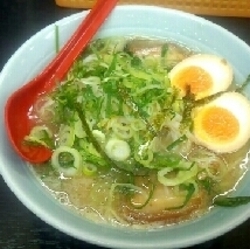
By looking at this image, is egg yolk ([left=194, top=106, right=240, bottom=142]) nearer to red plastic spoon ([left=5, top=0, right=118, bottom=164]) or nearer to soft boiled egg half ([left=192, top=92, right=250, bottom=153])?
soft boiled egg half ([left=192, top=92, right=250, bottom=153])

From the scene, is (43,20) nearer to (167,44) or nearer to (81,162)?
(167,44)

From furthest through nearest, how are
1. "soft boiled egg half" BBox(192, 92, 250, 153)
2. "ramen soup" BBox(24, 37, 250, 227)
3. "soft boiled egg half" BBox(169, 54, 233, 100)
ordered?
"soft boiled egg half" BBox(169, 54, 233, 100) → "soft boiled egg half" BBox(192, 92, 250, 153) → "ramen soup" BBox(24, 37, 250, 227)

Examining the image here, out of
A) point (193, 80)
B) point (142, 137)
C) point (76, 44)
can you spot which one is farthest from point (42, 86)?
point (193, 80)

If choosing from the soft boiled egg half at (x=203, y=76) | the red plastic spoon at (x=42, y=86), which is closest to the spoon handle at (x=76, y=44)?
the red plastic spoon at (x=42, y=86)

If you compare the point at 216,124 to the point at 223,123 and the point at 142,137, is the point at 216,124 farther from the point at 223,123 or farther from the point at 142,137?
the point at 142,137

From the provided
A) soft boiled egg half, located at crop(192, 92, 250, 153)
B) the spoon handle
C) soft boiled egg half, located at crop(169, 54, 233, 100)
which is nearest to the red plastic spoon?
the spoon handle

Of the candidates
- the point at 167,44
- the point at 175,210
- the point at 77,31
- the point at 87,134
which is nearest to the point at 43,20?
the point at 77,31
